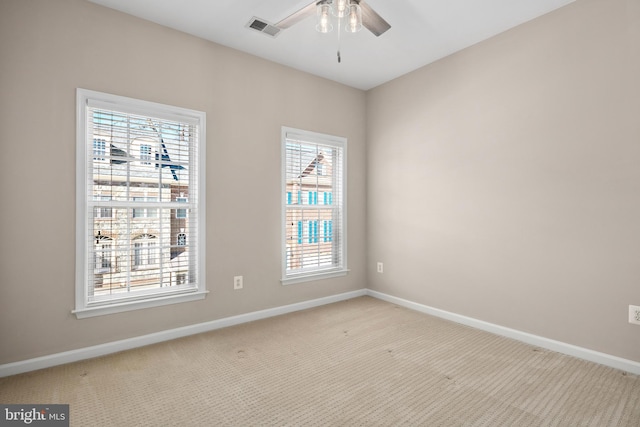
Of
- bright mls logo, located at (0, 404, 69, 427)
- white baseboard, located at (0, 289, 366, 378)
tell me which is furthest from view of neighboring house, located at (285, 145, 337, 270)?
bright mls logo, located at (0, 404, 69, 427)

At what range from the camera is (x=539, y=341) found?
8.64 ft

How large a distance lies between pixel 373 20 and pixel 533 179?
70.7 inches

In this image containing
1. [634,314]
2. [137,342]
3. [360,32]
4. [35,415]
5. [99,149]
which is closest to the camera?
[35,415]

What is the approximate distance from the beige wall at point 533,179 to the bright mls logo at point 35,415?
3079mm

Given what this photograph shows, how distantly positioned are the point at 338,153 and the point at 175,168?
190 centimetres

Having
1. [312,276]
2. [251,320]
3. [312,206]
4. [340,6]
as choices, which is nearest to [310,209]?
[312,206]

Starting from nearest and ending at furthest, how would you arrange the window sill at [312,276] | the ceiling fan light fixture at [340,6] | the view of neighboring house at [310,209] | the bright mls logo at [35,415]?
the bright mls logo at [35,415] → the ceiling fan light fixture at [340,6] → the window sill at [312,276] → the view of neighboring house at [310,209]

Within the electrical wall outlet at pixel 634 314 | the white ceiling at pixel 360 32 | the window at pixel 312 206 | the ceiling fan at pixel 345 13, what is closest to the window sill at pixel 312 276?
the window at pixel 312 206

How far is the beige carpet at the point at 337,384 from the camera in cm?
176

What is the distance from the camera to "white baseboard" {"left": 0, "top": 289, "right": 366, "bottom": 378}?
2209mm

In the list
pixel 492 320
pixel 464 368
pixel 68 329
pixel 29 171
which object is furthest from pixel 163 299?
pixel 492 320

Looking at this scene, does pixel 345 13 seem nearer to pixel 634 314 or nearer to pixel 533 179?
pixel 533 179

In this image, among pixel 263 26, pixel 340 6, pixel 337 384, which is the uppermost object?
pixel 263 26

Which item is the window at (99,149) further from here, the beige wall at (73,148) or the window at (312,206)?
the window at (312,206)
